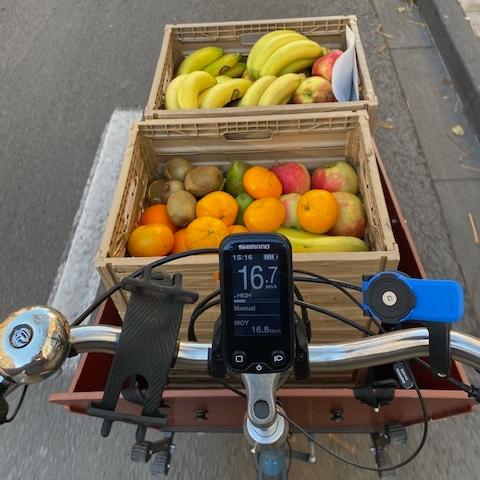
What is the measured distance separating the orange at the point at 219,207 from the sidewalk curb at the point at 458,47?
6.21 ft

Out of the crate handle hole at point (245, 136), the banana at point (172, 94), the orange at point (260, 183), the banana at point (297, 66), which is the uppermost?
the banana at point (297, 66)

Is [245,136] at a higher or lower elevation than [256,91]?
lower

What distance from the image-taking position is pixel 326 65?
1.90 metres

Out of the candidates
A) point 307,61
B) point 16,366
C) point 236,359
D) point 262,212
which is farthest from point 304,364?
point 307,61

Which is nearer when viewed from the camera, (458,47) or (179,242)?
(179,242)

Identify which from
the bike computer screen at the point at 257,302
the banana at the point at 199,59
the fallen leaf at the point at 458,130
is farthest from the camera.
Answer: the fallen leaf at the point at 458,130

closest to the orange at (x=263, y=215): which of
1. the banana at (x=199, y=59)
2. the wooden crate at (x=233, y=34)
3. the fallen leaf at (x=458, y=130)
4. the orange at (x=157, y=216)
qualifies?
the orange at (x=157, y=216)

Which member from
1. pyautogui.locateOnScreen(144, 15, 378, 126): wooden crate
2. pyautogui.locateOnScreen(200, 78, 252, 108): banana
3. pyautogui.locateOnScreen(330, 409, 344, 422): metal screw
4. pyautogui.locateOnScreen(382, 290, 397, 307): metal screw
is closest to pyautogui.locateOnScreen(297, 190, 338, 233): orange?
pyautogui.locateOnScreen(330, 409, 344, 422): metal screw

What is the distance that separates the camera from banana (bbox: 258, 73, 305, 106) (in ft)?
5.94

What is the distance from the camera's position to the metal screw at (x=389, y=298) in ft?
2.27

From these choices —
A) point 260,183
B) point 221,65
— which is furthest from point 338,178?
point 221,65

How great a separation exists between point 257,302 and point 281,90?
1375 mm

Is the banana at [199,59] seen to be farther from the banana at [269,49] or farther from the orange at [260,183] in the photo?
the orange at [260,183]

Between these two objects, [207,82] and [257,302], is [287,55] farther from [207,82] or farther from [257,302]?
[257,302]
